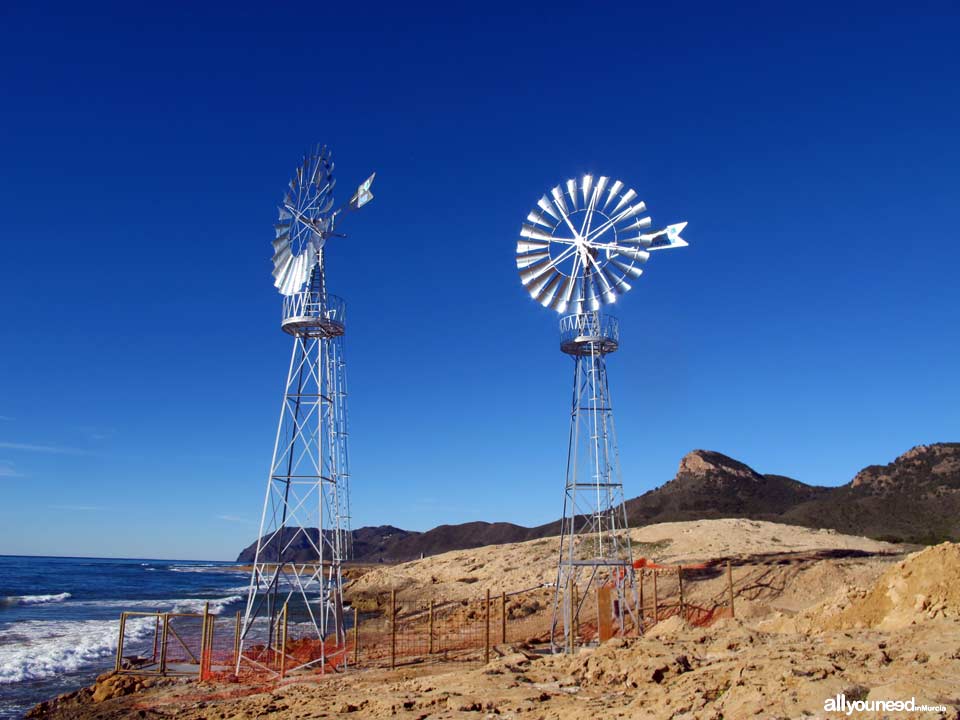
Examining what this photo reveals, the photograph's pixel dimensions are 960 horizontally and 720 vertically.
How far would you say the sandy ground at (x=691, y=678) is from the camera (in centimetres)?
919

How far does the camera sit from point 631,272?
888 inches

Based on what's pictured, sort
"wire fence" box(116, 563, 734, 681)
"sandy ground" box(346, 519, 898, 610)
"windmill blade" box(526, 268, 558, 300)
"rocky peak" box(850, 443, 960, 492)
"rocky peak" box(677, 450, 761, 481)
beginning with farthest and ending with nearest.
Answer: "rocky peak" box(677, 450, 761, 481) → "rocky peak" box(850, 443, 960, 492) → "sandy ground" box(346, 519, 898, 610) → "windmill blade" box(526, 268, 558, 300) → "wire fence" box(116, 563, 734, 681)

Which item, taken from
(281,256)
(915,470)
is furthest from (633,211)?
(915,470)

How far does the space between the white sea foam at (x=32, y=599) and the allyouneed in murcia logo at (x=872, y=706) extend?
65118 millimetres

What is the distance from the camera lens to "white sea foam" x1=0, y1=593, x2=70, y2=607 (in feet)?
194

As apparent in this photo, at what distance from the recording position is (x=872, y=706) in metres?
8.20

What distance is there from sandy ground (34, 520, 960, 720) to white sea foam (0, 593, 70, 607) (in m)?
50.0

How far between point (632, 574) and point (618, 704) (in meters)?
11.1

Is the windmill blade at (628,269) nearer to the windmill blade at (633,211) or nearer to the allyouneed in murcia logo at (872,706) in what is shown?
the windmill blade at (633,211)

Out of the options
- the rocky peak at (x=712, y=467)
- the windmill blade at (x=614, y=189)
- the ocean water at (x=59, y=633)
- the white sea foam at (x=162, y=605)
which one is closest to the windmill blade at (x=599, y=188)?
the windmill blade at (x=614, y=189)

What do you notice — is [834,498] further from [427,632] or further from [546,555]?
[427,632]

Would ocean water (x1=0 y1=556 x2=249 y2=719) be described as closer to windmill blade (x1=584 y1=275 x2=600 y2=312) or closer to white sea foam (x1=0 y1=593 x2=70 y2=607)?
white sea foam (x1=0 y1=593 x2=70 y2=607)

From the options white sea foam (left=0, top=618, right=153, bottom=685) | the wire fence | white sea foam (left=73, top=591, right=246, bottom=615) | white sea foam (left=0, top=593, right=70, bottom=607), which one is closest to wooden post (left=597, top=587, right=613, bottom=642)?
the wire fence

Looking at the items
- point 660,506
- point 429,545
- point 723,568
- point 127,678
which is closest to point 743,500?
point 660,506
